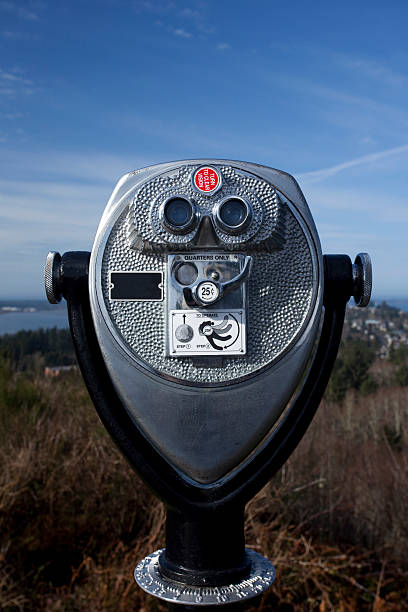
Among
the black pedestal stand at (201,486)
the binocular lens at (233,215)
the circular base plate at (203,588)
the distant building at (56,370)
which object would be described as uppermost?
the binocular lens at (233,215)

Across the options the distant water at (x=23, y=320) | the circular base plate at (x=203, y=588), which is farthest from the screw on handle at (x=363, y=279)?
the distant water at (x=23, y=320)

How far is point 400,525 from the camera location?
5180 mm

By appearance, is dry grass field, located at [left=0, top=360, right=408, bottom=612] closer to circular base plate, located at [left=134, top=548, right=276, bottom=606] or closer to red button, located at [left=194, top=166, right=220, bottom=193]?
circular base plate, located at [left=134, top=548, right=276, bottom=606]

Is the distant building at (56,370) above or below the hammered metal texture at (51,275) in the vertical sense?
below

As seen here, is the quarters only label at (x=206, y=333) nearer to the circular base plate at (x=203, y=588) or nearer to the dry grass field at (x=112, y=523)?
the circular base plate at (x=203, y=588)

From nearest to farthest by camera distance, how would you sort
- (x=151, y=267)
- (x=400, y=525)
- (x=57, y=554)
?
1. (x=151, y=267)
2. (x=57, y=554)
3. (x=400, y=525)

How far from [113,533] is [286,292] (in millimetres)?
3606

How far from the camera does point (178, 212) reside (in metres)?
1.21

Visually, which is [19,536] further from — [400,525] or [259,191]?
[259,191]

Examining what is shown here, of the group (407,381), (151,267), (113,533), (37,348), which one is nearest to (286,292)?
(151,267)

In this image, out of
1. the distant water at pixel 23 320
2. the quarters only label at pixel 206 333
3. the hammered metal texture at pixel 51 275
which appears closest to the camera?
the quarters only label at pixel 206 333

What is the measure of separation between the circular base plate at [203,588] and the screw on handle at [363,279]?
66cm

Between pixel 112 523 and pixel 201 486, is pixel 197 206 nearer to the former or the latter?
pixel 201 486

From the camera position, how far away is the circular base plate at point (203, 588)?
122cm
